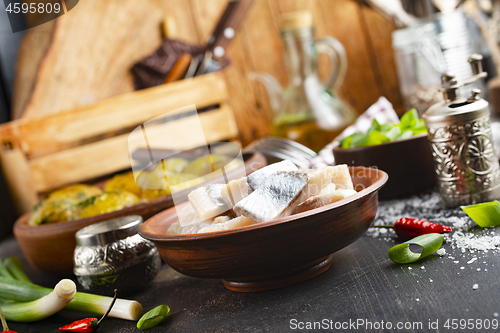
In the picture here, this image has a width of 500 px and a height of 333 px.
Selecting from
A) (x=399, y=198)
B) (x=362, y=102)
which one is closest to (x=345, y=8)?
(x=362, y=102)

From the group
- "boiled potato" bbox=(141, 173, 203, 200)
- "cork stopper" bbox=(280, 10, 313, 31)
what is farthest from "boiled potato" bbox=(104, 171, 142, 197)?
Result: "cork stopper" bbox=(280, 10, 313, 31)

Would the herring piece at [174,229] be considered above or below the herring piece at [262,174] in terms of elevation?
below

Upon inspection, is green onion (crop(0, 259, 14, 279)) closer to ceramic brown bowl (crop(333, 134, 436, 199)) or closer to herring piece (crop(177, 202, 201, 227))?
herring piece (crop(177, 202, 201, 227))

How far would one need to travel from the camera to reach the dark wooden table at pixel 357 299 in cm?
54

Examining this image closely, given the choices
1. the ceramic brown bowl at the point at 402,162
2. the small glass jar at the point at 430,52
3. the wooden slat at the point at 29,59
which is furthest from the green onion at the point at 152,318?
the wooden slat at the point at 29,59

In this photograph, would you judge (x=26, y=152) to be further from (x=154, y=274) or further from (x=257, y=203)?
(x=257, y=203)

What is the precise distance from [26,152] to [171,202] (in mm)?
1083

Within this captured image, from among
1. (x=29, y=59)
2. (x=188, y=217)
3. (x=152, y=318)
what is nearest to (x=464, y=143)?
(x=188, y=217)

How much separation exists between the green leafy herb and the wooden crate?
1.03 metres

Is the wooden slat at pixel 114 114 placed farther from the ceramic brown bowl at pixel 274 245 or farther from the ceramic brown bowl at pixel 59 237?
the ceramic brown bowl at pixel 274 245

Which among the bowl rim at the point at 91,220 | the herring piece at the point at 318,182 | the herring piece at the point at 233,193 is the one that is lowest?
the bowl rim at the point at 91,220

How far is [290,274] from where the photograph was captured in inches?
27.3

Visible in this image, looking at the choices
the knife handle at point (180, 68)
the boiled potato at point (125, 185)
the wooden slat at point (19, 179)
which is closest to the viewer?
the boiled potato at point (125, 185)

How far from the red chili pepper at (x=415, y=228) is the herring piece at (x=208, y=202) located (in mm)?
356
